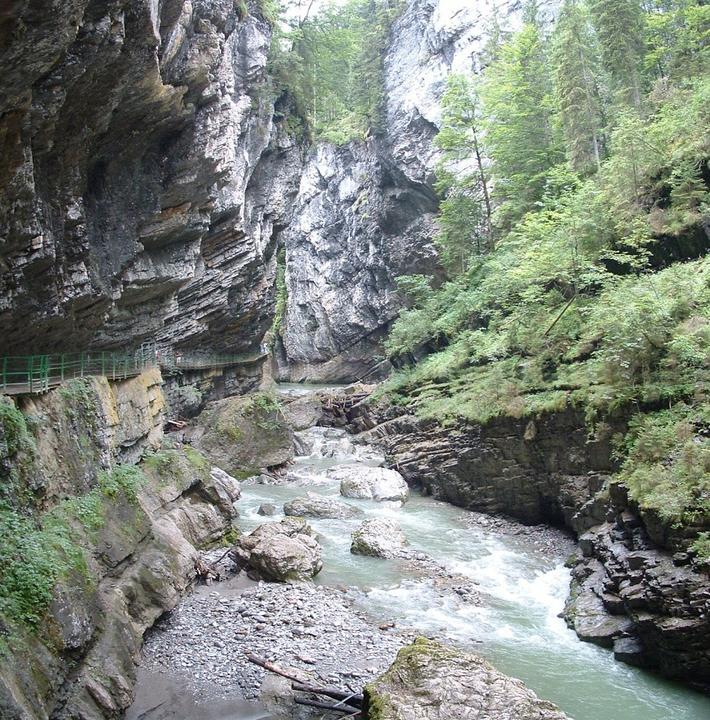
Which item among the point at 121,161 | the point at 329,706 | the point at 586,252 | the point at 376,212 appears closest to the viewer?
the point at 329,706

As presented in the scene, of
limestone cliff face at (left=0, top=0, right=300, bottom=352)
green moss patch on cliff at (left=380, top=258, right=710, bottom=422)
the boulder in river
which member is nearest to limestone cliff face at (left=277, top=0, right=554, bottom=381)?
green moss patch on cliff at (left=380, top=258, right=710, bottom=422)

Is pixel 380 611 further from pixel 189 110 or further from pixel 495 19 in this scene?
pixel 495 19

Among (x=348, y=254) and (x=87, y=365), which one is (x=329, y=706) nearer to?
(x=87, y=365)

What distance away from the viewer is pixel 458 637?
35.9ft

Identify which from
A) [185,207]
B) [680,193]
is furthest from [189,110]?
[680,193]

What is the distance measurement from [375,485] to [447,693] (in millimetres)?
13010

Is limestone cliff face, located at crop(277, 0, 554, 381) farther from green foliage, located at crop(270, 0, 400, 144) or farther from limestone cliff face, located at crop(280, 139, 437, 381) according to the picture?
green foliage, located at crop(270, 0, 400, 144)

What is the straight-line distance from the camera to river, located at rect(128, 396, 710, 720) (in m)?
9.16

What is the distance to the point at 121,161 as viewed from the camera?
14.9 m

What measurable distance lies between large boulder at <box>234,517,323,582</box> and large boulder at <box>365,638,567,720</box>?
5165mm

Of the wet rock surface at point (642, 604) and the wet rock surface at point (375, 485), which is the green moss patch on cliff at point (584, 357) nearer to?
the wet rock surface at point (375, 485)

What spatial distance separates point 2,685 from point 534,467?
14.7 metres

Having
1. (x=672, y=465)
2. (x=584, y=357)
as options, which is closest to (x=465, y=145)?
(x=584, y=357)

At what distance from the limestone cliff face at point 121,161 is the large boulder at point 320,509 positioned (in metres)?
8.39
